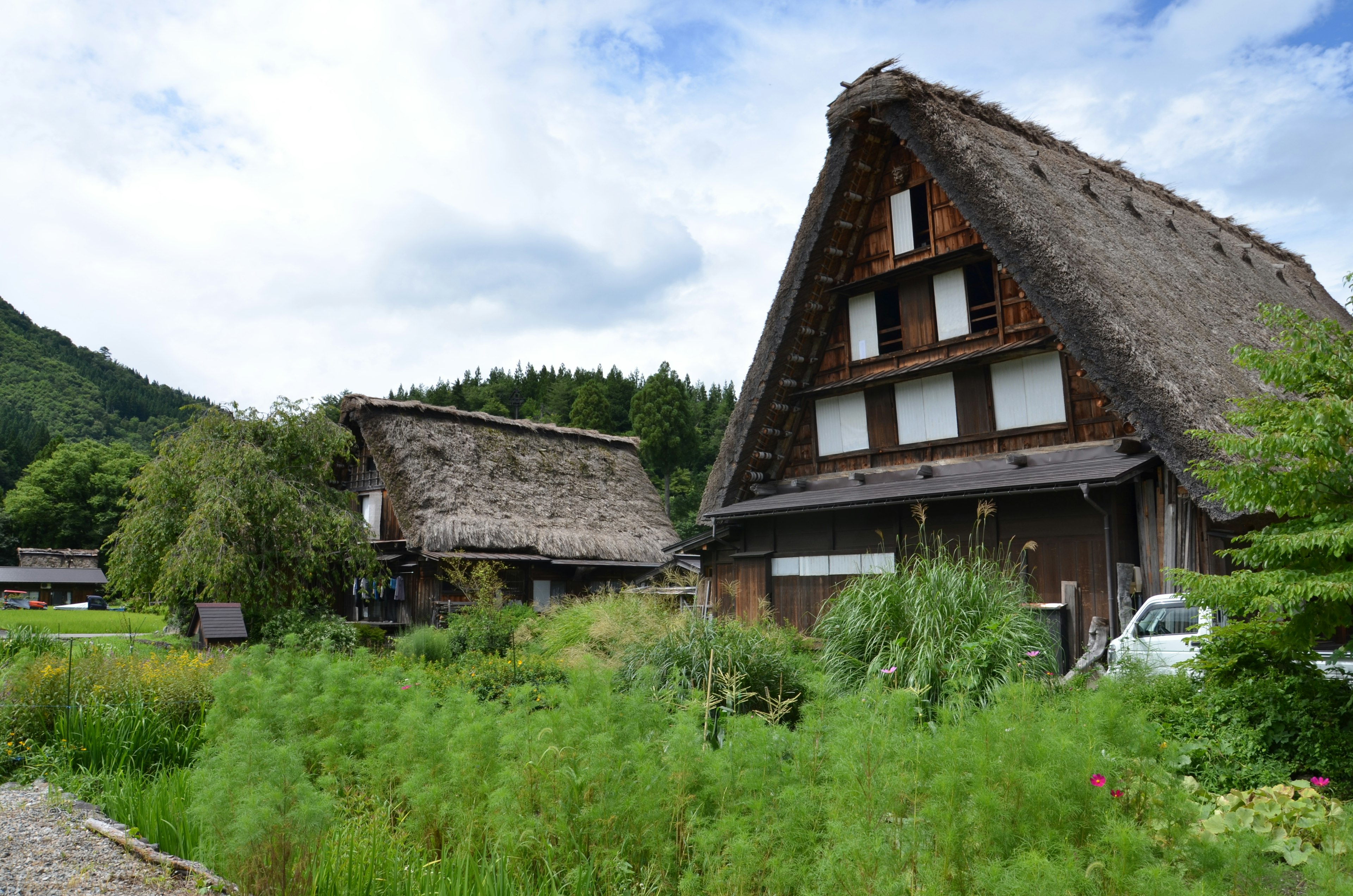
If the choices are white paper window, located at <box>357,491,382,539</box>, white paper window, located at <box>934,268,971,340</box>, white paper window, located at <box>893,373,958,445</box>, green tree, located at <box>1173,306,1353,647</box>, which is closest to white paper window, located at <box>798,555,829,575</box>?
white paper window, located at <box>893,373,958,445</box>

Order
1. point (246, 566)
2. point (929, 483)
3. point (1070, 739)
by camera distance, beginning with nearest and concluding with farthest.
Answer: point (1070, 739), point (929, 483), point (246, 566)

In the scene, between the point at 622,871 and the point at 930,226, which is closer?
the point at 622,871

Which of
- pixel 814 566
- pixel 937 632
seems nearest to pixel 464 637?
pixel 814 566

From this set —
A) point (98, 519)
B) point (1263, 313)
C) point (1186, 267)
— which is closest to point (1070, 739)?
point (1263, 313)

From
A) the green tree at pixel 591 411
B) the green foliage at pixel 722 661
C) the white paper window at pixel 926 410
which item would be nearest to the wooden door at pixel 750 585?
the white paper window at pixel 926 410

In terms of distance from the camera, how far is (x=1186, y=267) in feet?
45.2

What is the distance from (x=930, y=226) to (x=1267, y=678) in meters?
8.90

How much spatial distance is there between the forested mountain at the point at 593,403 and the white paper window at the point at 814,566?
79.7 ft

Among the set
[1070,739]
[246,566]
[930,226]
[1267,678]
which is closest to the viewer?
[1070,739]

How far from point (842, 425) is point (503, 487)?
513 inches

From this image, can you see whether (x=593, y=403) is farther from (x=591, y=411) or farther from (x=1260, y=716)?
(x=1260, y=716)

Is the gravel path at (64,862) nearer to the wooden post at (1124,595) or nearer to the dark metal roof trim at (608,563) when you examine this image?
the wooden post at (1124,595)

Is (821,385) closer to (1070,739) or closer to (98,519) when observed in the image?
(1070,739)

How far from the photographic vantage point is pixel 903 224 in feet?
44.7
